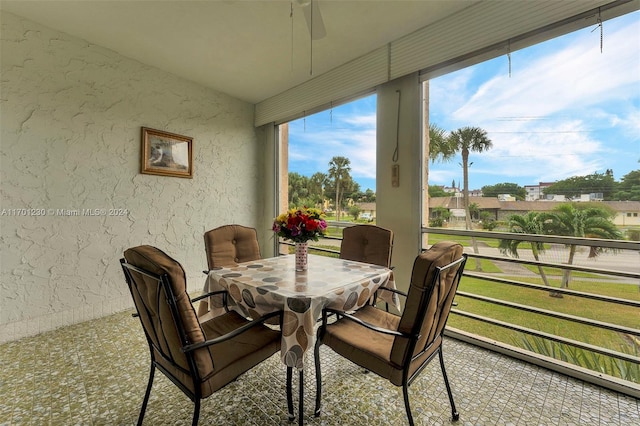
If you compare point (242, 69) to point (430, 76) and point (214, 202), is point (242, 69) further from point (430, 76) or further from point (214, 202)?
point (430, 76)

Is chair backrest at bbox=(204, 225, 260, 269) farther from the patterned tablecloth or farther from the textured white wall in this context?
the textured white wall

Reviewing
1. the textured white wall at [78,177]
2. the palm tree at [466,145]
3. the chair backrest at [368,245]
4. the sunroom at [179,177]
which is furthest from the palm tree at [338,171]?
the textured white wall at [78,177]

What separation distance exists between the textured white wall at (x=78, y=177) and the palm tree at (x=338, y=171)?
1.78m

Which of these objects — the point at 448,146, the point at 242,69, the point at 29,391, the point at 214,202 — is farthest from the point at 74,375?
the point at 448,146

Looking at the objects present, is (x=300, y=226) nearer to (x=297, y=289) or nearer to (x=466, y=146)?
(x=297, y=289)

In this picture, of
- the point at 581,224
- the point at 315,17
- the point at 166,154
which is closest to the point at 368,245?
the point at 581,224

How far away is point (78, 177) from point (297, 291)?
268cm

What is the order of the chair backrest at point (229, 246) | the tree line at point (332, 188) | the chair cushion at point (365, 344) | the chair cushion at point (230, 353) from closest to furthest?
the chair cushion at point (230, 353) < the chair cushion at point (365, 344) < the chair backrest at point (229, 246) < the tree line at point (332, 188)

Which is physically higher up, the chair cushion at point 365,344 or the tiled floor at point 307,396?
the chair cushion at point 365,344

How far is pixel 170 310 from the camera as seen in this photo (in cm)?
108

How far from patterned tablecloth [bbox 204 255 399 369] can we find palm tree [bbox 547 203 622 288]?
1.32m

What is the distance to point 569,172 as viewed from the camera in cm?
195

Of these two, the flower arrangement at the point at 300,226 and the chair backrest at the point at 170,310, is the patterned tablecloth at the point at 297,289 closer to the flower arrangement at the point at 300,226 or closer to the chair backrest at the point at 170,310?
the flower arrangement at the point at 300,226

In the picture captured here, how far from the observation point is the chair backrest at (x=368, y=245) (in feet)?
7.32
